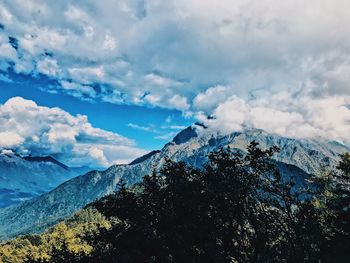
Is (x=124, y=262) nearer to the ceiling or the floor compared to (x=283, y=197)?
nearer to the floor

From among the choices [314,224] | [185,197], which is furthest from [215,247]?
[314,224]

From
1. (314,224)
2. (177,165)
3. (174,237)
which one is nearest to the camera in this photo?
(314,224)

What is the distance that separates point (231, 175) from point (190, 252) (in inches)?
404

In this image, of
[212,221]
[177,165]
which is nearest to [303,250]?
[212,221]

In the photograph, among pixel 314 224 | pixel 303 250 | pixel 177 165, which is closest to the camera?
pixel 303 250

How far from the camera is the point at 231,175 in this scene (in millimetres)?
44219

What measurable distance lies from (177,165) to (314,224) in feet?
61.2

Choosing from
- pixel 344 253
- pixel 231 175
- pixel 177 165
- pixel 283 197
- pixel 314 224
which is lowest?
pixel 344 253

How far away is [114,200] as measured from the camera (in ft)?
184

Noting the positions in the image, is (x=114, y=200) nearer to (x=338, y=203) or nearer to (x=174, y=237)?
(x=174, y=237)

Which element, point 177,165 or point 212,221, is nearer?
point 212,221

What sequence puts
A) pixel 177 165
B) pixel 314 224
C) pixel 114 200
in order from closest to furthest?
pixel 314 224, pixel 177 165, pixel 114 200

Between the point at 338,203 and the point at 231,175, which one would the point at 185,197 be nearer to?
the point at 231,175

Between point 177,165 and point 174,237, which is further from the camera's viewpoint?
point 177,165
